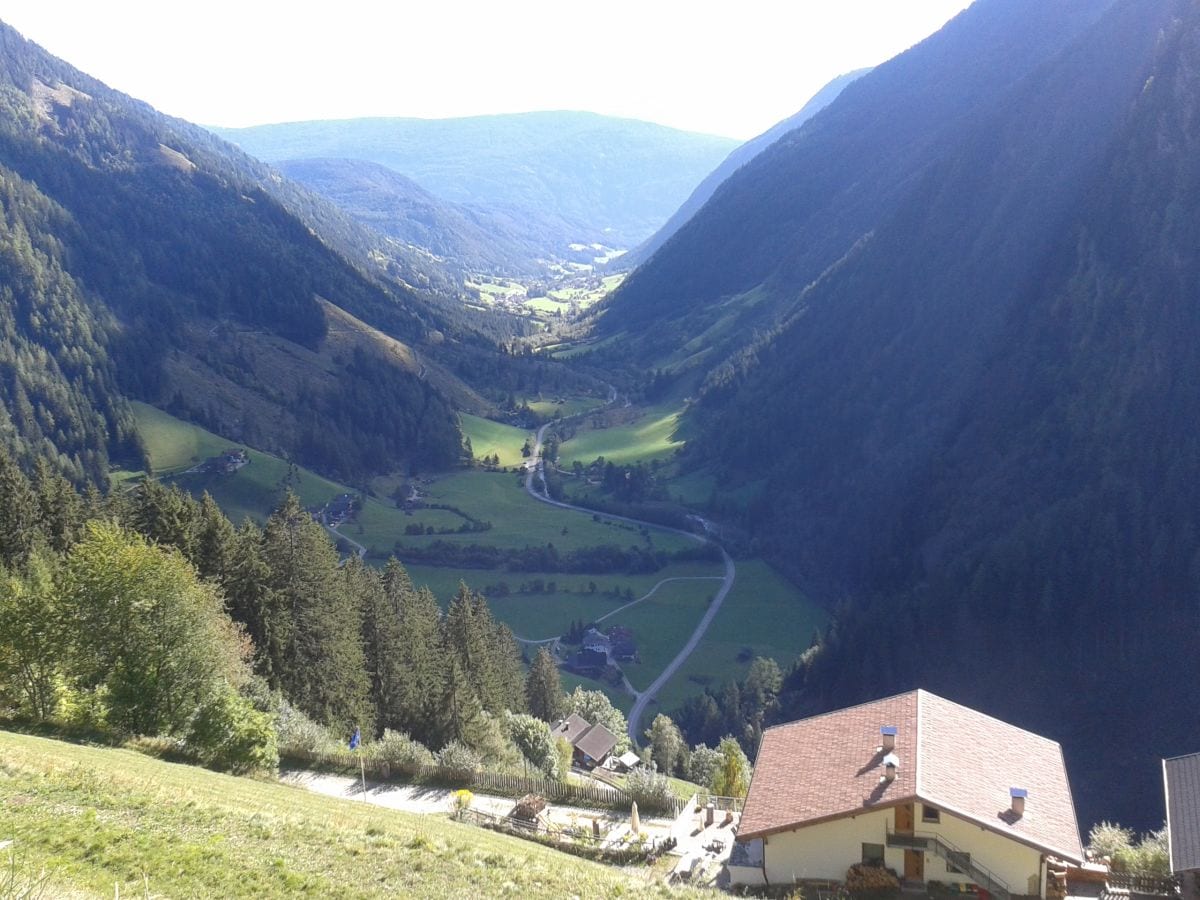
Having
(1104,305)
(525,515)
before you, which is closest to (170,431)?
(525,515)

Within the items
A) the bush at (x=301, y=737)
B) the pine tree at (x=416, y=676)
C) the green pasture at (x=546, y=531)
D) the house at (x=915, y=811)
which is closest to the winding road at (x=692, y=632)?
the green pasture at (x=546, y=531)

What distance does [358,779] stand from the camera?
42.4m

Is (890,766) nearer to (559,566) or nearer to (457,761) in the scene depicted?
(457,761)

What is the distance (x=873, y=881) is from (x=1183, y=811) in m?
11.3

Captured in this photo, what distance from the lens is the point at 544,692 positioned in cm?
8819

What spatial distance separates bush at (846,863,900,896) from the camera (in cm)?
2866

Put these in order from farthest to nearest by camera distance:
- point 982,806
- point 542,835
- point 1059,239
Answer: point 1059,239 → point 542,835 → point 982,806

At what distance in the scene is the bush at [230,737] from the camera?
37.2 m

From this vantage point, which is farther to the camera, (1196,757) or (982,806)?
(1196,757)

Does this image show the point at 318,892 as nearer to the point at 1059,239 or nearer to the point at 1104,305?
the point at 1104,305

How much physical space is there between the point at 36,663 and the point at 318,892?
2774 centimetres

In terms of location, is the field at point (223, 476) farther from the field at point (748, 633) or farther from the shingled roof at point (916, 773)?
the shingled roof at point (916, 773)

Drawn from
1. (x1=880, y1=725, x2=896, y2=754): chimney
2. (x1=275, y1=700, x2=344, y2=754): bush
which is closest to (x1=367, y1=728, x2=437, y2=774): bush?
(x1=275, y1=700, x2=344, y2=754): bush

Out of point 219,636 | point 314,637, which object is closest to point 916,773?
→ point 219,636
